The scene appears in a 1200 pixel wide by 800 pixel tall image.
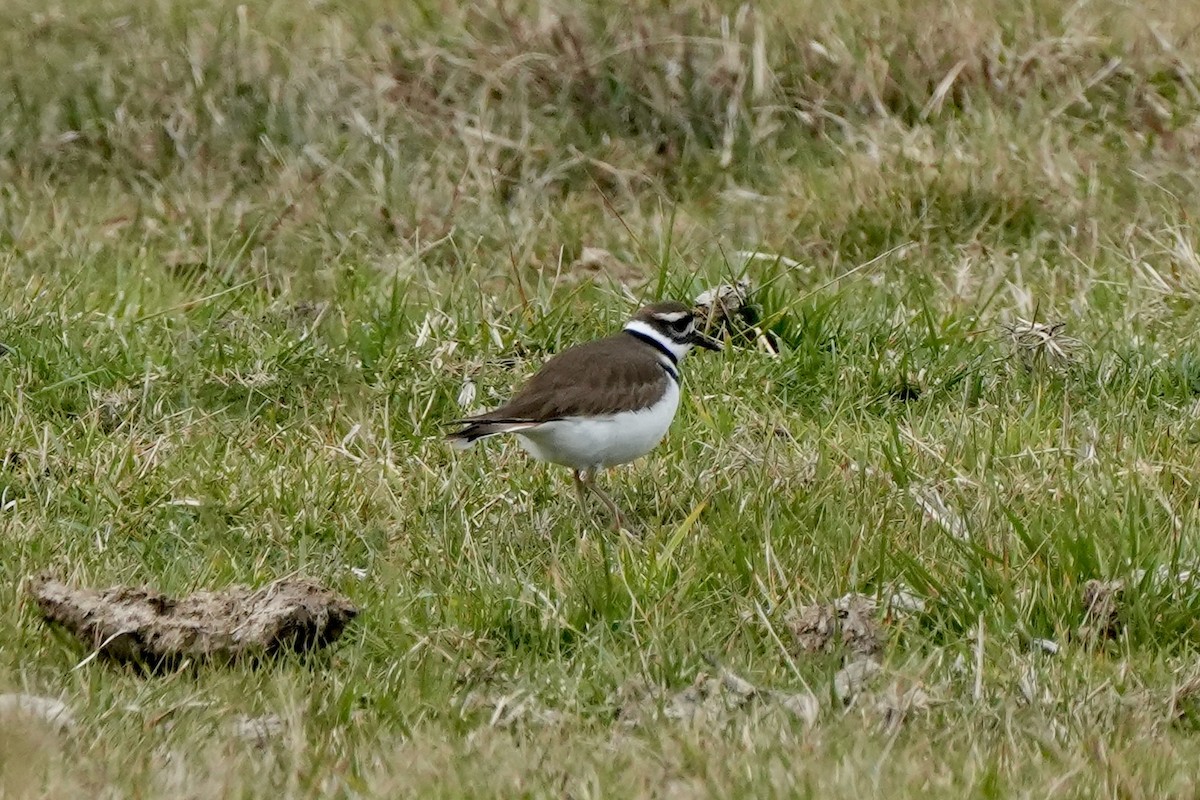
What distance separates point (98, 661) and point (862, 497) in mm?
2276

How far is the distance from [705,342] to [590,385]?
884 mm

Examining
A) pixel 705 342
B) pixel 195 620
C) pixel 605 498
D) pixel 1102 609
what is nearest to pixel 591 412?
pixel 605 498

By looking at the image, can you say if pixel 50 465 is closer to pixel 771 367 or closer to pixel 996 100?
pixel 771 367

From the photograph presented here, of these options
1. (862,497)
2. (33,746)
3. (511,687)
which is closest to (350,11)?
(862,497)

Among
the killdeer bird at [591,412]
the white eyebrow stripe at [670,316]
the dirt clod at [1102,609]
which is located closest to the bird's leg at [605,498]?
the killdeer bird at [591,412]

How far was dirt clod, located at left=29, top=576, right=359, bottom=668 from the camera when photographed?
4988mm

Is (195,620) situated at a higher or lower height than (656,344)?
higher

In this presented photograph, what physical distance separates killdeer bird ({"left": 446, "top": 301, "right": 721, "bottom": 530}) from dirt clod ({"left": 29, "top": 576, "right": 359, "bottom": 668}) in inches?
41.1

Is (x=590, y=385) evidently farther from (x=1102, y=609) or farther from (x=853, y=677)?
(x=1102, y=609)

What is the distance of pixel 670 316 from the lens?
22.3 ft

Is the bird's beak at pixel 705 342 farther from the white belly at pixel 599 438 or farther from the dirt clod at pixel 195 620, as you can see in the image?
the dirt clod at pixel 195 620

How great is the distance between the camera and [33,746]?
4023 mm

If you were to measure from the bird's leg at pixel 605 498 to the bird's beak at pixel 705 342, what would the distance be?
769mm

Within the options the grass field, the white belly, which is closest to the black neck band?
the grass field
